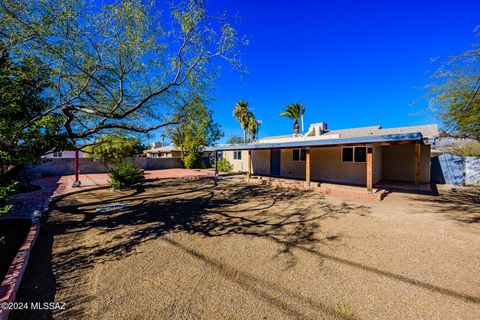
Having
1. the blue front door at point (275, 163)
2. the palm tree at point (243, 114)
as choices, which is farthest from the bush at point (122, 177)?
the palm tree at point (243, 114)

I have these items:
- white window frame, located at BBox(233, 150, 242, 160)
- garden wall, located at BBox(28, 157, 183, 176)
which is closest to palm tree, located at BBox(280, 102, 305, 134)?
white window frame, located at BBox(233, 150, 242, 160)

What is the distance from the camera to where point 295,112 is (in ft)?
86.8

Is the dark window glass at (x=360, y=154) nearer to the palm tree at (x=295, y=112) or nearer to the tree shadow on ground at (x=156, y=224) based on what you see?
the tree shadow on ground at (x=156, y=224)

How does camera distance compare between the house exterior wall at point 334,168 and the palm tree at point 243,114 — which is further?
the palm tree at point 243,114

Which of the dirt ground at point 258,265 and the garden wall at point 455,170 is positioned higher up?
the garden wall at point 455,170

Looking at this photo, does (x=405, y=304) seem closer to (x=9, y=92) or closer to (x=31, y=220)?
(x=9, y=92)

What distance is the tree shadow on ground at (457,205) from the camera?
5.93 m

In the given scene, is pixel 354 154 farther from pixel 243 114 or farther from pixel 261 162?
pixel 243 114

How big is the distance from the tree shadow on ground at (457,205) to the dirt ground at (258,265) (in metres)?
0.11

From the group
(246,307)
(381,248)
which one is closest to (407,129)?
(381,248)

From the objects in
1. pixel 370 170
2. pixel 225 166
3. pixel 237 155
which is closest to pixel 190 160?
pixel 225 166

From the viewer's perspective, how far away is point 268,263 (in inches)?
134

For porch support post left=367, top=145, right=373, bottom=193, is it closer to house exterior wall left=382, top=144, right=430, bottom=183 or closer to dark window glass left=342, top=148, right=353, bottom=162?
dark window glass left=342, top=148, right=353, bottom=162

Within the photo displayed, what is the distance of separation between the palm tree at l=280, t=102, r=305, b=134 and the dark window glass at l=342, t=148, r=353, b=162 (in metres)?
15.6
